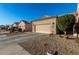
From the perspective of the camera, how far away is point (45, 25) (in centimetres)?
552

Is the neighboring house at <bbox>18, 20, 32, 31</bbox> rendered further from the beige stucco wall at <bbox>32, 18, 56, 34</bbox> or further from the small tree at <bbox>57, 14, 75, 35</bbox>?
the small tree at <bbox>57, 14, 75, 35</bbox>

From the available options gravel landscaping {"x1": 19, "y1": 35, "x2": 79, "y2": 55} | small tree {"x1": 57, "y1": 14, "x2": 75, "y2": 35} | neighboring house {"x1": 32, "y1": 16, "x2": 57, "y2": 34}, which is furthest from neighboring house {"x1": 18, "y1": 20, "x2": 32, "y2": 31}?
small tree {"x1": 57, "y1": 14, "x2": 75, "y2": 35}

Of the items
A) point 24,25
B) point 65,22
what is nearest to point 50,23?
point 65,22

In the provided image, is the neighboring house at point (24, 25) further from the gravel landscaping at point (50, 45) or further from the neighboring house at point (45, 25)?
the gravel landscaping at point (50, 45)

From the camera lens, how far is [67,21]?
5.45 metres

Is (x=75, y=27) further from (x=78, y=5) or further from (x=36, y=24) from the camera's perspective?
(x=36, y=24)

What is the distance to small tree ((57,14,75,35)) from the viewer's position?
17.5 ft

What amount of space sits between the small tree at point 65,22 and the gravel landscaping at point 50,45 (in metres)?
0.28

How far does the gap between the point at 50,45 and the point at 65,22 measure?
734mm

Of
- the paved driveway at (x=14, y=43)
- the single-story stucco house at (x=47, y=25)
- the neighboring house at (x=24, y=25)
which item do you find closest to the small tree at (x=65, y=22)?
the single-story stucco house at (x=47, y=25)

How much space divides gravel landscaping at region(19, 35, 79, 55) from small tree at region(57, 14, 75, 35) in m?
0.28

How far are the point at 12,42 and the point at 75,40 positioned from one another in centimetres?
167

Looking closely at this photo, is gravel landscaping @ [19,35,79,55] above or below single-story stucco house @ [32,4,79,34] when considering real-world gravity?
below

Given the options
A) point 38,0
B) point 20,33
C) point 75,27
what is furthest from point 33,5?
point 75,27
